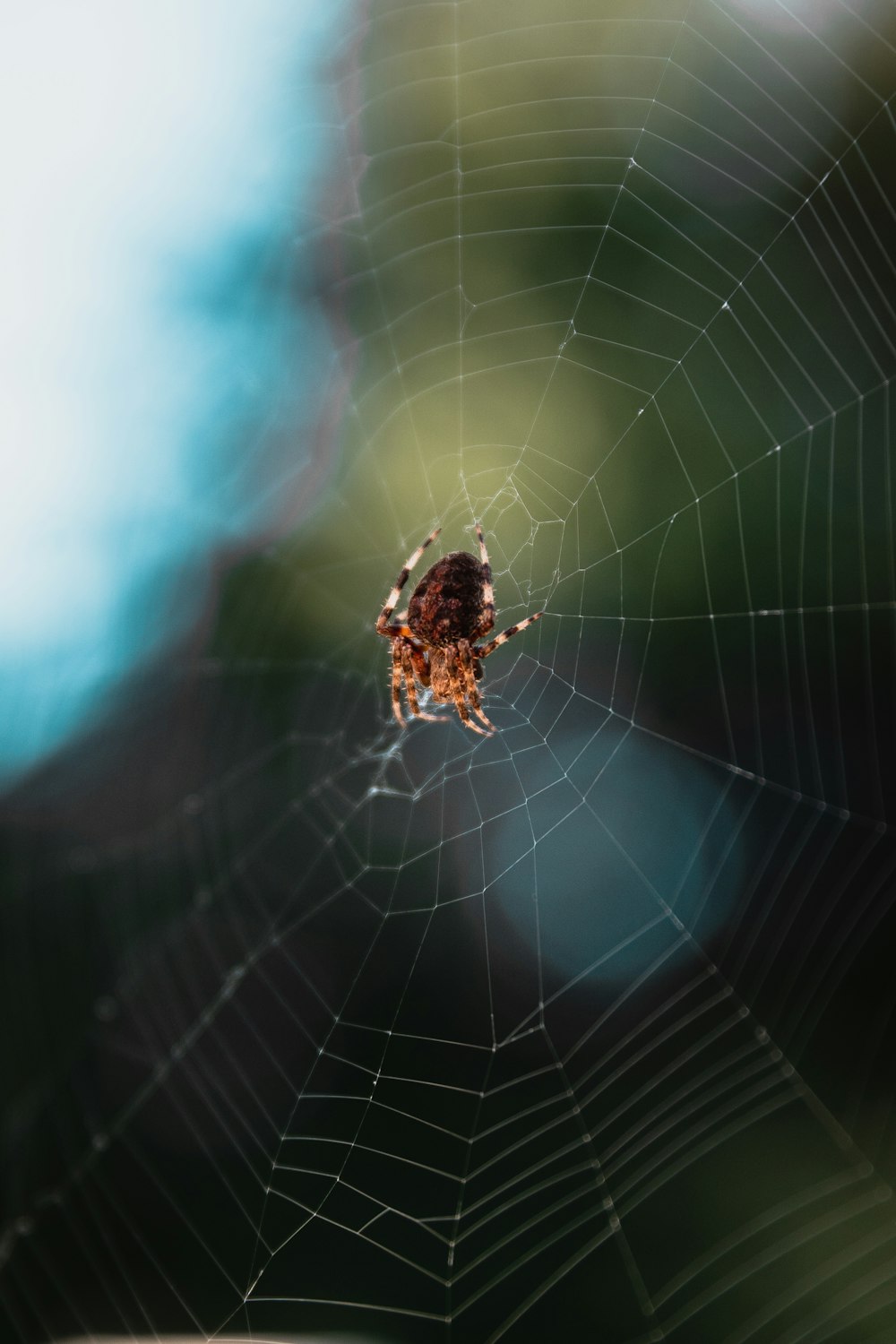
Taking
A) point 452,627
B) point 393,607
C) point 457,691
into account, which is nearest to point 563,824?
point 457,691

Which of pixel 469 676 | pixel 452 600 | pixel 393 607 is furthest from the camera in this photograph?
pixel 393 607

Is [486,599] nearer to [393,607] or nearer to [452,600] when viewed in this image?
[452,600]

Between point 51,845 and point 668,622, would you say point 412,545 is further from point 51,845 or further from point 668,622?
point 51,845

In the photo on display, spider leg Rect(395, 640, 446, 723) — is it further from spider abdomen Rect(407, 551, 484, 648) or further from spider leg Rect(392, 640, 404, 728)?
spider abdomen Rect(407, 551, 484, 648)

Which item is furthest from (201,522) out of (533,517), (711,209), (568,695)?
(711,209)

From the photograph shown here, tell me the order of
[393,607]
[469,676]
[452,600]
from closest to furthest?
[452,600]
[469,676]
[393,607]
